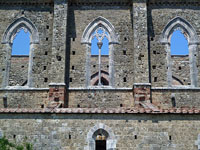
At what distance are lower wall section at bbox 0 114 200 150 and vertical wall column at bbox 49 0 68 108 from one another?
4163 mm

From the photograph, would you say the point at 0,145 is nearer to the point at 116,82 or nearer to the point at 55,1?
the point at 116,82

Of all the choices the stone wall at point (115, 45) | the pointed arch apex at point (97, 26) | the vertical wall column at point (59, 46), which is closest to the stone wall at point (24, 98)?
the vertical wall column at point (59, 46)

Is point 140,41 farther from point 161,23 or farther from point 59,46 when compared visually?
point 59,46

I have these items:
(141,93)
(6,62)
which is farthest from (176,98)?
(6,62)

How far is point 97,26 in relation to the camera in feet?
58.8

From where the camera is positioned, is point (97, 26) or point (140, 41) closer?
point (140, 41)

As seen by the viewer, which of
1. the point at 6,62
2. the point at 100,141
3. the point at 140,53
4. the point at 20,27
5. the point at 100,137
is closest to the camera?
the point at 100,137

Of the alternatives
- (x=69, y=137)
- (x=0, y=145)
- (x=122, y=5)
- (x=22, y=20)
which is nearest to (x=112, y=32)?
(x=122, y=5)

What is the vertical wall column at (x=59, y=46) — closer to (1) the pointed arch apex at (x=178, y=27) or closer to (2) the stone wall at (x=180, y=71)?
(1) the pointed arch apex at (x=178, y=27)

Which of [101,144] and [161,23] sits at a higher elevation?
[161,23]

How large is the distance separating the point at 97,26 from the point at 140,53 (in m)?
2.81

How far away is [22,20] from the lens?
18.1 metres

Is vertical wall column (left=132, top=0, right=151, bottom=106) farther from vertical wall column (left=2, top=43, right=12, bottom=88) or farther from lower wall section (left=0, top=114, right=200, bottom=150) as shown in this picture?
vertical wall column (left=2, top=43, right=12, bottom=88)

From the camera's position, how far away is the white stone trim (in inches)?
459
